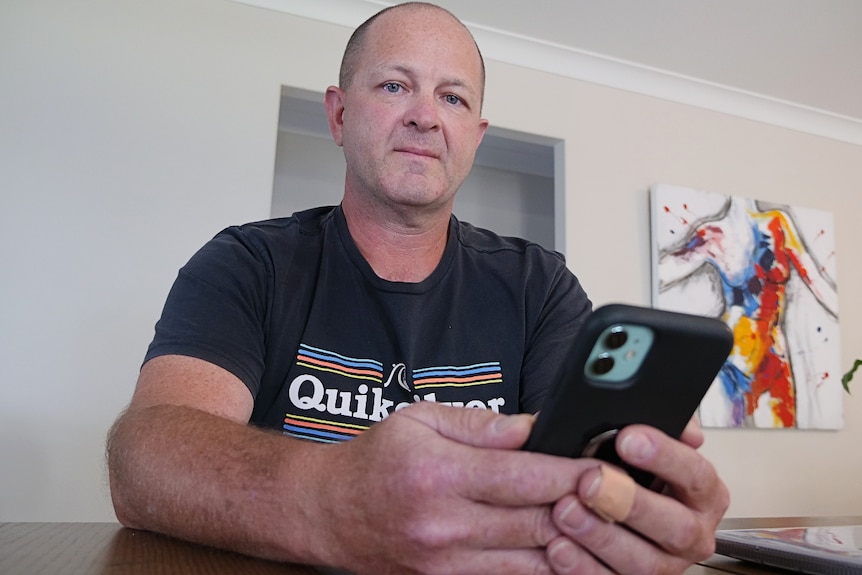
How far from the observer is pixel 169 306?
0.76 metres

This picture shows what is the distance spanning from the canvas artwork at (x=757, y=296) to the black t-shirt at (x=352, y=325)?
5.30 feet

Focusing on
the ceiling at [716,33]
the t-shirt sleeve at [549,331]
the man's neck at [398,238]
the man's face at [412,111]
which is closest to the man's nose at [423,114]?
the man's face at [412,111]

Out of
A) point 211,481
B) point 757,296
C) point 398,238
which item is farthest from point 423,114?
point 757,296

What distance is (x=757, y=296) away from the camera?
2570 millimetres

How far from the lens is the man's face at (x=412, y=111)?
100 centimetres

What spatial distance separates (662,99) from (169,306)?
8.07 feet

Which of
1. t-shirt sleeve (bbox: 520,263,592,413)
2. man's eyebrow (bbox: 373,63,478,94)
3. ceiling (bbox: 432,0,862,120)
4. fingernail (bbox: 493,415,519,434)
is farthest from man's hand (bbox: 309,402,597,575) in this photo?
ceiling (bbox: 432,0,862,120)

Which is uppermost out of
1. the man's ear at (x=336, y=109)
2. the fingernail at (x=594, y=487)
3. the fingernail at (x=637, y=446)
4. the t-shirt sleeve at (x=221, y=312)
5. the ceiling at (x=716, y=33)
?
the ceiling at (x=716, y=33)

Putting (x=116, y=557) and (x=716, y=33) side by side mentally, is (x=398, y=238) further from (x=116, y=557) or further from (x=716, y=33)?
(x=716, y=33)

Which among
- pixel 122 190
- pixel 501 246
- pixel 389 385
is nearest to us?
pixel 389 385

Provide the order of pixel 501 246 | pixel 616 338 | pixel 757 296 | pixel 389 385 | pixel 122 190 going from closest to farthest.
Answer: pixel 616 338
pixel 389 385
pixel 501 246
pixel 122 190
pixel 757 296

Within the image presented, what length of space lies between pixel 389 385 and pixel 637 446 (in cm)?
52

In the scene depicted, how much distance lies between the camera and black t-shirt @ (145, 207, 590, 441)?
30.8 inches

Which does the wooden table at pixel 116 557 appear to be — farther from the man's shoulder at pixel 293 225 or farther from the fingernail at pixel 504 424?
the man's shoulder at pixel 293 225
